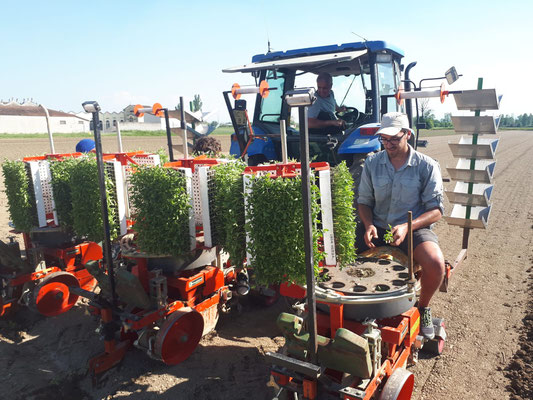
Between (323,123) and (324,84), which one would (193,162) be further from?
(324,84)

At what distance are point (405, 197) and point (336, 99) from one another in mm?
2689

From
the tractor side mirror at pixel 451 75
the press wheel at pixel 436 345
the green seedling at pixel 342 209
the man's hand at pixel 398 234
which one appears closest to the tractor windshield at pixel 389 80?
the tractor side mirror at pixel 451 75

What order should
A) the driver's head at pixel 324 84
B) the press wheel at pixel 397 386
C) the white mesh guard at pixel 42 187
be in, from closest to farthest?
1. the press wheel at pixel 397 386
2. the white mesh guard at pixel 42 187
3. the driver's head at pixel 324 84

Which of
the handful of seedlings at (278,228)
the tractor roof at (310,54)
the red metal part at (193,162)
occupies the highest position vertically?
the tractor roof at (310,54)

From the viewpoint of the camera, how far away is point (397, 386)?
9.47ft

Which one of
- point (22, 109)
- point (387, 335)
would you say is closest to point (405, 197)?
point (387, 335)

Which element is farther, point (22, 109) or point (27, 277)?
point (27, 277)

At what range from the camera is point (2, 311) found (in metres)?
4.85

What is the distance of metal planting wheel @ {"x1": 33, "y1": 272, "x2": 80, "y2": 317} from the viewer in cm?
458

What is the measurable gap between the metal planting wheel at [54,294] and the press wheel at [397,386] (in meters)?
3.60

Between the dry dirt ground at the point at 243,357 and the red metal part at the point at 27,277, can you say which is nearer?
the dry dirt ground at the point at 243,357

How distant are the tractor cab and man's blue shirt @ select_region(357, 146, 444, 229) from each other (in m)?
1.29

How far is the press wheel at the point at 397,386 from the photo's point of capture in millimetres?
2846

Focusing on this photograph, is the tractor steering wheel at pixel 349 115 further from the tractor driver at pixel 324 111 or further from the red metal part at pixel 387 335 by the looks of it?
the red metal part at pixel 387 335
